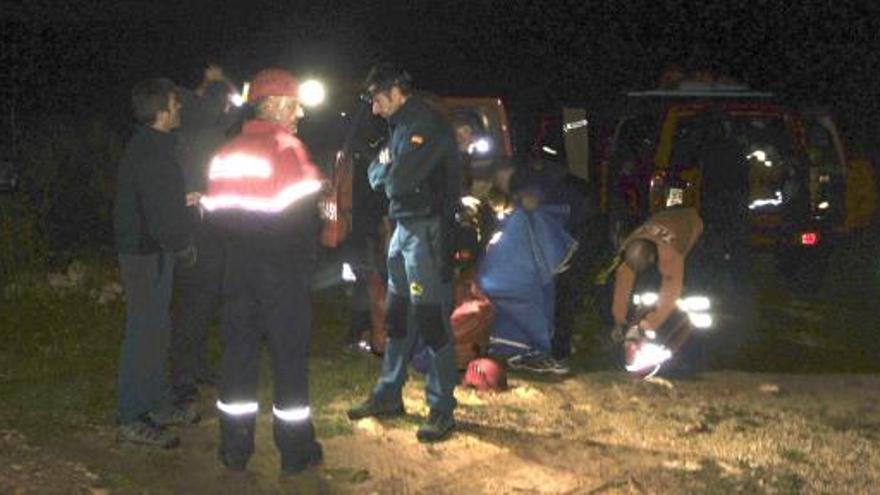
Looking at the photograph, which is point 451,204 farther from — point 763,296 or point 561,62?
point 561,62

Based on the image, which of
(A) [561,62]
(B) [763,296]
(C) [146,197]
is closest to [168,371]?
(C) [146,197]

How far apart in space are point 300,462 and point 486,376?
187cm

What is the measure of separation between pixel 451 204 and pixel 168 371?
245 centimetres

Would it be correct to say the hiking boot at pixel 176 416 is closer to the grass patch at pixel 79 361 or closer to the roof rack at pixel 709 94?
the grass patch at pixel 79 361

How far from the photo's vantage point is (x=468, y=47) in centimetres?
2862

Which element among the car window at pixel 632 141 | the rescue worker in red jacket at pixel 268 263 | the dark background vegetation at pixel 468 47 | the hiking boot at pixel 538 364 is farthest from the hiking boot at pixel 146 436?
the dark background vegetation at pixel 468 47

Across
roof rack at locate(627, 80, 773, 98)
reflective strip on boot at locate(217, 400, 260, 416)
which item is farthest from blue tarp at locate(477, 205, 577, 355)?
roof rack at locate(627, 80, 773, 98)

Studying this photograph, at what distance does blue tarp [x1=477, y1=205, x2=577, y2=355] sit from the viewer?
7.98 meters

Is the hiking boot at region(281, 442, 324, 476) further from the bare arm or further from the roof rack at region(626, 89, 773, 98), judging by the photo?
the roof rack at region(626, 89, 773, 98)

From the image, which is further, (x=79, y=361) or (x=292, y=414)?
(x=79, y=361)

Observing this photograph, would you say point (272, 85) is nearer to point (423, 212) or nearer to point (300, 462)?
point (423, 212)

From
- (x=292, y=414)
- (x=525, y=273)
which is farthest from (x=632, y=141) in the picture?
(x=292, y=414)

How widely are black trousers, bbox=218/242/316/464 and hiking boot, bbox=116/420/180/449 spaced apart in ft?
1.31

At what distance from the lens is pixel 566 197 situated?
807 centimetres
